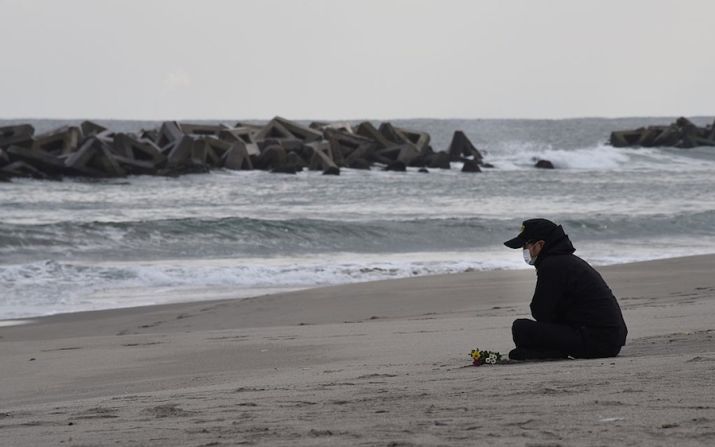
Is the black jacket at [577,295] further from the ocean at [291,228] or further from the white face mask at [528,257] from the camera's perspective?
the ocean at [291,228]

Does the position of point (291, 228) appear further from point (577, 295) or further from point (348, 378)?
point (348, 378)

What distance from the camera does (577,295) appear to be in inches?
248

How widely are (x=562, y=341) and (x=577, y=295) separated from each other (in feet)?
0.86

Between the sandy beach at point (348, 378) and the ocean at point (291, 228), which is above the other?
the sandy beach at point (348, 378)

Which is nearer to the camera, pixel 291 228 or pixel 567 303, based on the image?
pixel 567 303

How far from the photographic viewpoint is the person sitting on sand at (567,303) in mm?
6270

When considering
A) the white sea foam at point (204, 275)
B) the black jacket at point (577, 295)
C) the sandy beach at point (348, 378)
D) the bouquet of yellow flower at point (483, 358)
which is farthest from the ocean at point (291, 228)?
the black jacket at point (577, 295)

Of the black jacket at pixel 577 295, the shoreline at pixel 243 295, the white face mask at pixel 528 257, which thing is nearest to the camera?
the black jacket at pixel 577 295

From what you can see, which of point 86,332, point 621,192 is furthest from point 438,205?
point 86,332

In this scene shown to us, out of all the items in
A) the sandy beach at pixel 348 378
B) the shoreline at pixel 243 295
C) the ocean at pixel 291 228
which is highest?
the sandy beach at pixel 348 378

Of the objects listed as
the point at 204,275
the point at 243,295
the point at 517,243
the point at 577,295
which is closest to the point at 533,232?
the point at 517,243

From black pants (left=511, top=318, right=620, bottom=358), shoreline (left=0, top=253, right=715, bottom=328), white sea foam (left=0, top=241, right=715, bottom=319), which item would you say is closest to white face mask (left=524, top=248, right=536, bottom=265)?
black pants (left=511, top=318, right=620, bottom=358)

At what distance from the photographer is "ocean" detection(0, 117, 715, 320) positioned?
595 inches

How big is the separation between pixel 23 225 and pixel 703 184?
70.9 feet
